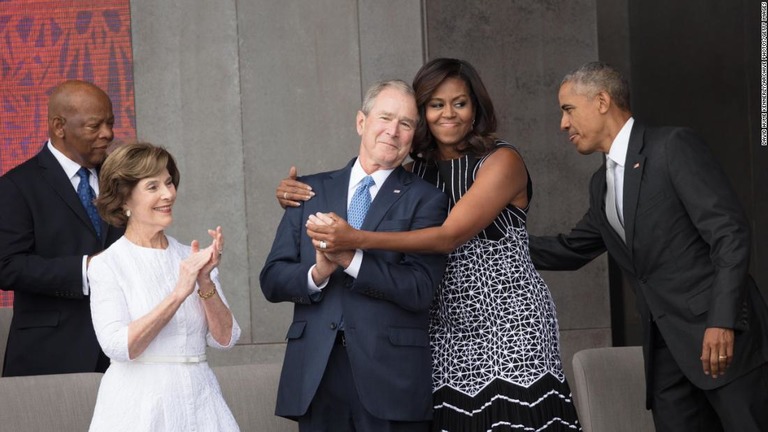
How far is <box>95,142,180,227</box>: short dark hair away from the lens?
3420mm

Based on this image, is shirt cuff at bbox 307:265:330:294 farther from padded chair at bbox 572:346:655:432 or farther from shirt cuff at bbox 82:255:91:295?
padded chair at bbox 572:346:655:432

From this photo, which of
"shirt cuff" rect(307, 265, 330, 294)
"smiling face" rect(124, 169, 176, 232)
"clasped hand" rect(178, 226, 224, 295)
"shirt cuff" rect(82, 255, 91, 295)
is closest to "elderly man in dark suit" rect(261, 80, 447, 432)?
"shirt cuff" rect(307, 265, 330, 294)

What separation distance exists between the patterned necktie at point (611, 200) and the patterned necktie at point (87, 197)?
1.98 m

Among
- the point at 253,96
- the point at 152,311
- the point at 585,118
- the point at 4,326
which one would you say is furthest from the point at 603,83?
the point at 4,326

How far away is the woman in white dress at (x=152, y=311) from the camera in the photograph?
10.6 ft

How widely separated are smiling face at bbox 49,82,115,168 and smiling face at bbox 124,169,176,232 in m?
1.32

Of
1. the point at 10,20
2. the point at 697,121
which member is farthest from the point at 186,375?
the point at 697,121

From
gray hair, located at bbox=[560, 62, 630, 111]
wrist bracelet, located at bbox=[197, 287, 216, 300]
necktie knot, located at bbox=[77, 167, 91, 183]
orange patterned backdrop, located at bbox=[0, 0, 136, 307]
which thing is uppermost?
orange patterned backdrop, located at bbox=[0, 0, 136, 307]

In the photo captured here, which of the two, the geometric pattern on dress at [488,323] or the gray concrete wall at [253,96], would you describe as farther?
the gray concrete wall at [253,96]

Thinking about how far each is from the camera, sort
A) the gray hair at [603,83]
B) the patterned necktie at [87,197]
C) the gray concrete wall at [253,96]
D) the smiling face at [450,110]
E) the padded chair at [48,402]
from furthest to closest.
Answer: the gray concrete wall at [253,96], the patterned necktie at [87,197], the gray hair at [603,83], the padded chair at [48,402], the smiling face at [450,110]

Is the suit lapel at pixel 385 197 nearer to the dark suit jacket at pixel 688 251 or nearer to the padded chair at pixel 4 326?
the dark suit jacket at pixel 688 251

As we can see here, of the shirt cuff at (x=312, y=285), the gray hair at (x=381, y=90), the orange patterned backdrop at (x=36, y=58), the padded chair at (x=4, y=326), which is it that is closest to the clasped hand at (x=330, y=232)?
the shirt cuff at (x=312, y=285)

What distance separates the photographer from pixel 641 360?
15.4ft

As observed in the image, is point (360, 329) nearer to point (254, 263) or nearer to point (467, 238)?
point (467, 238)
